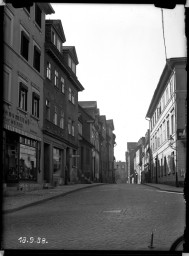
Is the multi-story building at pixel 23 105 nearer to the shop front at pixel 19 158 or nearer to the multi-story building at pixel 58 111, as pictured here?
the shop front at pixel 19 158

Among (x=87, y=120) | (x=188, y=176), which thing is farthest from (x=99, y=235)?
(x=87, y=120)

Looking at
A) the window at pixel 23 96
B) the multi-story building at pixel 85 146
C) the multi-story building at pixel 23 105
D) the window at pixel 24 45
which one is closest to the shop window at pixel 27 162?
the multi-story building at pixel 23 105

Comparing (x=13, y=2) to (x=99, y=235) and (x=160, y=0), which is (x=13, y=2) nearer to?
(x=160, y=0)

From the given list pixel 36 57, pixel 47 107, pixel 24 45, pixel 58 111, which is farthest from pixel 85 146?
pixel 24 45

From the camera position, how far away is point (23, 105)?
11.1m

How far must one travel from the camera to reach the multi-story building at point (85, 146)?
36969 millimetres

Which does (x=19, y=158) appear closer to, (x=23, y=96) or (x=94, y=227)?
(x=23, y=96)

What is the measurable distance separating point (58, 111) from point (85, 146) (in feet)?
54.6

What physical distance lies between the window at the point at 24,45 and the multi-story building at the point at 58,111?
12.6 ft

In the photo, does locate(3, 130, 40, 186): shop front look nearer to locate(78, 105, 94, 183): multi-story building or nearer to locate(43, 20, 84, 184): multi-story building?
locate(43, 20, 84, 184): multi-story building

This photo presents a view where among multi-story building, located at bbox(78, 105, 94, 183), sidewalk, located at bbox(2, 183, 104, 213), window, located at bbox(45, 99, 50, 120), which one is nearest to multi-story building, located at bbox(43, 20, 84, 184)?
window, located at bbox(45, 99, 50, 120)

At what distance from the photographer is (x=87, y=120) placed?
42.2 meters

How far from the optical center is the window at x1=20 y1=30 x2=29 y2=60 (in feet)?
37.6

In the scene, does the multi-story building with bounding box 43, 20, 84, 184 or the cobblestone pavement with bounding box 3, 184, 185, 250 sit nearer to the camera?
the cobblestone pavement with bounding box 3, 184, 185, 250
